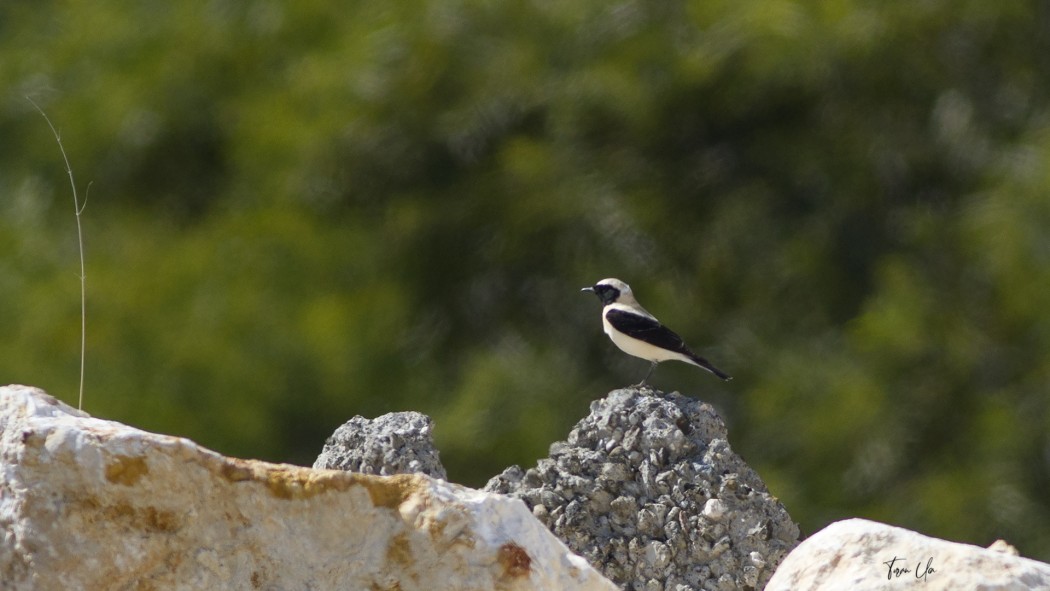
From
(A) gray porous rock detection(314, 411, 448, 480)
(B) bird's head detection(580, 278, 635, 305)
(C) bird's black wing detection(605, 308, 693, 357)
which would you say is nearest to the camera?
(A) gray porous rock detection(314, 411, 448, 480)

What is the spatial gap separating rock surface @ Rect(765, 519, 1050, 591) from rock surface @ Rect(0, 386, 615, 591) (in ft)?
1.22

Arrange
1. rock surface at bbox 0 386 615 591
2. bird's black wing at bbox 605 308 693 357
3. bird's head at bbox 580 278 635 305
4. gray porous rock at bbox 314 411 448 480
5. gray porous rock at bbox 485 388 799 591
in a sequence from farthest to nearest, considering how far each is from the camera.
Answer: bird's head at bbox 580 278 635 305 < bird's black wing at bbox 605 308 693 357 < gray porous rock at bbox 314 411 448 480 < gray porous rock at bbox 485 388 799 591 < rock surface at bbox 0 386 615 591

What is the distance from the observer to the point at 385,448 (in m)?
3.71

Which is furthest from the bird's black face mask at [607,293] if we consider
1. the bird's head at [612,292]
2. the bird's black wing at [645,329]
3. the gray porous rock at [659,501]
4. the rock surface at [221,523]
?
the rock surface at [221,523]

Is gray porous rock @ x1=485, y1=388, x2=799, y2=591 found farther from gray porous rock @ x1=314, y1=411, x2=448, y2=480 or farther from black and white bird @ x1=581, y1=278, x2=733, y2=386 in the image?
black and white bird @ x1=581, y1=278, x2=733, y2=386

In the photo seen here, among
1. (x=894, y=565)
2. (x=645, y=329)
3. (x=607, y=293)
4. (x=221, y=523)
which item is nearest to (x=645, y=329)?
(x=645, y=329)

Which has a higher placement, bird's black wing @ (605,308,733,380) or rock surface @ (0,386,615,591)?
bird's black wing @ (605,308,733,380)

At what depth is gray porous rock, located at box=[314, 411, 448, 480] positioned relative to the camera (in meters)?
3.68

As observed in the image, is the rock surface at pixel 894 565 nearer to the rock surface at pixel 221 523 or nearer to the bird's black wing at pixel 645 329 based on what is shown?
the rock surface at pixel 221 523

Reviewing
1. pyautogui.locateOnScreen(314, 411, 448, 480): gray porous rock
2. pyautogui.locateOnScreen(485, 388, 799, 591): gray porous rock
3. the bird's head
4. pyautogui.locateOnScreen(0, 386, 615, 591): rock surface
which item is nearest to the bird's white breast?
the bird's head

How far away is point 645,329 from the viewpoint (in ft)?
20.2

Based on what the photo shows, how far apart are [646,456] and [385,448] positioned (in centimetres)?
59

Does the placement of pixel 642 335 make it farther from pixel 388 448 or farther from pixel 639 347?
pixel 388 448

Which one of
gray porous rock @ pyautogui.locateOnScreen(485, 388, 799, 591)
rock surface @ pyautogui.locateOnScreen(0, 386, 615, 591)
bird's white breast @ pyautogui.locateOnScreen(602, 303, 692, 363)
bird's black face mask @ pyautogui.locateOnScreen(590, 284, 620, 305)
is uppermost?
bird's black face mask @ pyautogui.locateOnScreen(590, 284, 620, 305)
